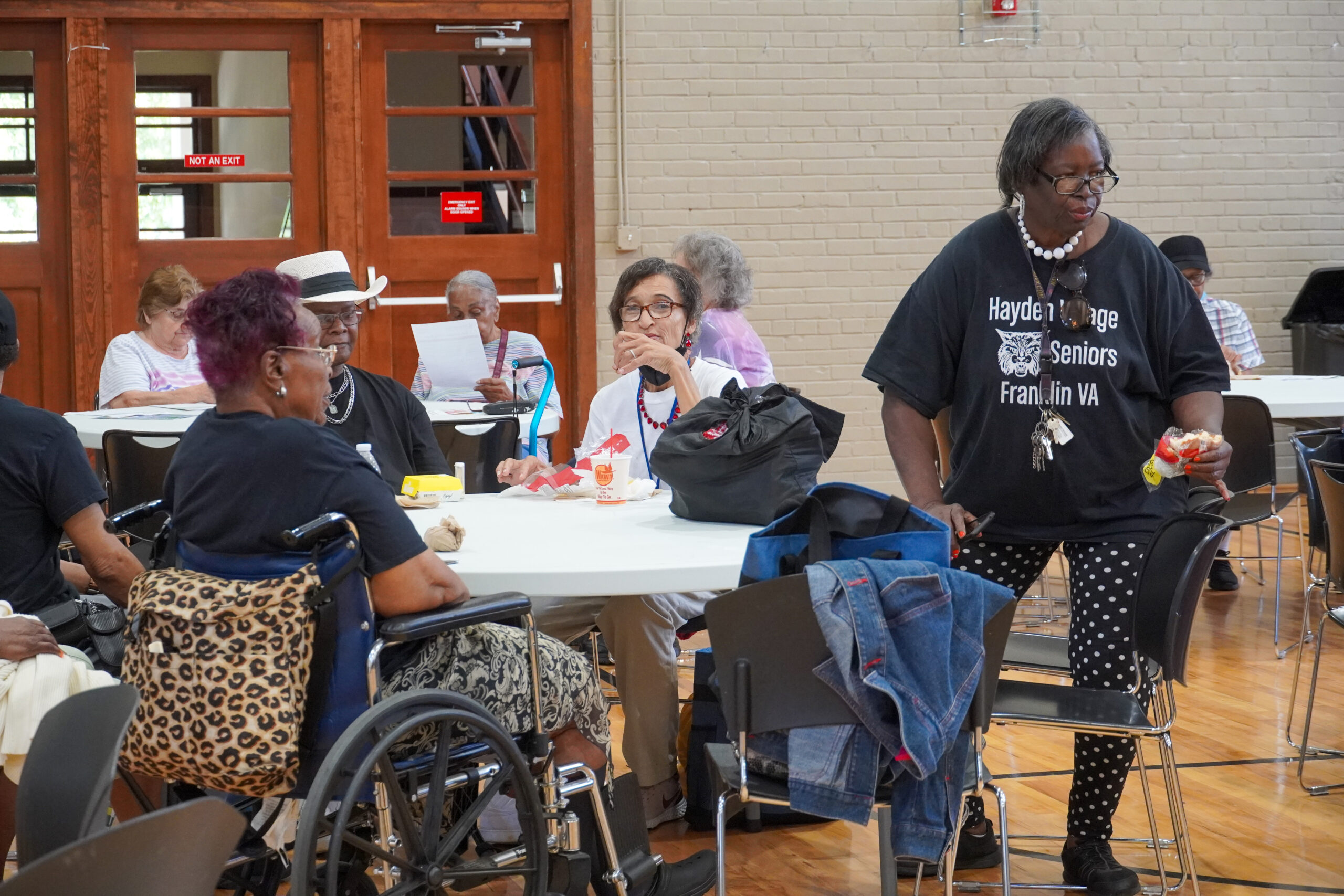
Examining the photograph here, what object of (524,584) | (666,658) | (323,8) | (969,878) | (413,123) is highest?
(323,8)

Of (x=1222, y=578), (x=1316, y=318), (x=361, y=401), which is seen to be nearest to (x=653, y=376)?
(x=361, y=401)

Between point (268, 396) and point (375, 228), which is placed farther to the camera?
point (375, 228)

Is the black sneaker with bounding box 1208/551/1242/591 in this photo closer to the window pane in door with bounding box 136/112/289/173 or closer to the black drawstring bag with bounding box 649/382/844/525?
the black drawstring bag with bounding box 649/382/844/525

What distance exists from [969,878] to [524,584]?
45.3 inches

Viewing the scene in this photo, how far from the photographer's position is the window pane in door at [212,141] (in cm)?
676

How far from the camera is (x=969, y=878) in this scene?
2.68 meters

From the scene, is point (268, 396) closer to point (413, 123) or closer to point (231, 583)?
point (231, 583)

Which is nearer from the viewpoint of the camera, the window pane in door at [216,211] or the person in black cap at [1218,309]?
the person in black cap at [1218,309]

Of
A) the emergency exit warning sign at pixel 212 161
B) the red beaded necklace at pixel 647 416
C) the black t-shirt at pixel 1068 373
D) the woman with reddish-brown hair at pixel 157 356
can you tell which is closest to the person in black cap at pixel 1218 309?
the red beaded necklace at pixel 647 416

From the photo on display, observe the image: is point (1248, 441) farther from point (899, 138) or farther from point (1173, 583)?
point (899, 138)

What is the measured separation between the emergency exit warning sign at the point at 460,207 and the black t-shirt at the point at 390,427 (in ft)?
12.0

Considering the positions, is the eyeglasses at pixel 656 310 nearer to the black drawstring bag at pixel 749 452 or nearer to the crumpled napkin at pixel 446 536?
the black drawstring bag at pixel 749 452

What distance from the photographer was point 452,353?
5023mm

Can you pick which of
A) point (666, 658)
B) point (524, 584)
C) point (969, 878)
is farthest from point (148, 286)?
point (969, 878)
